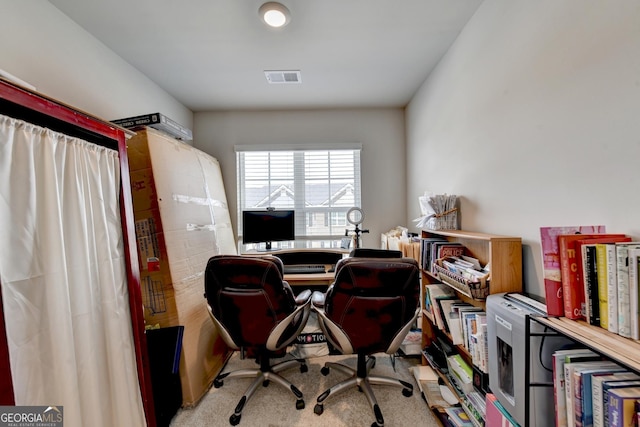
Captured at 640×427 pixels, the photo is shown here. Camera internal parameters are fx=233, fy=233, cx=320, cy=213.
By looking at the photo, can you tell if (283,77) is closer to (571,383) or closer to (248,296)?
(248,296)

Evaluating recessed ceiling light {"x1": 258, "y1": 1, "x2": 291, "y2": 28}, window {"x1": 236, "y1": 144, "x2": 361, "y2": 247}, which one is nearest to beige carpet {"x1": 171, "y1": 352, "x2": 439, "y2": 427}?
window {"x1": 236, "y1": 144, "x2": 361, "y2": 247}

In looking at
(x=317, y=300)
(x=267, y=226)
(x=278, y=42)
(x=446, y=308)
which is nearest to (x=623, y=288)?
(x=446, y=308)

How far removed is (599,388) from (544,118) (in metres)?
1.07

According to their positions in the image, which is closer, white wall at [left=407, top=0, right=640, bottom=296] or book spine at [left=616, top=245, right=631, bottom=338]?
book spine at [left=616, top=245, right=631, bottom=338]

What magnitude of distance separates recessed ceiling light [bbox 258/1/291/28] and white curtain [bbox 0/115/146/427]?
1.27 meters

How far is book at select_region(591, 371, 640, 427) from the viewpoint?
66 cm

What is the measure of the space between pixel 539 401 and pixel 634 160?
90 cm

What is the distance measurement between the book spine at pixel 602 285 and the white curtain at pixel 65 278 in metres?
1.91

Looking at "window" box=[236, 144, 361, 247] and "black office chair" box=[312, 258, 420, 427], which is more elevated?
"window" box=[236, 144, 361, 247]

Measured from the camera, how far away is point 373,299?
1402 millimetres

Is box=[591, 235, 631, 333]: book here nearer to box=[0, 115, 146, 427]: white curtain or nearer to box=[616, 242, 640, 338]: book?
box=[616, 242, 640, 338]: book

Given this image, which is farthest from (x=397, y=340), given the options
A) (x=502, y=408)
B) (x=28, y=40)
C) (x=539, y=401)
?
(x=28, y=40)

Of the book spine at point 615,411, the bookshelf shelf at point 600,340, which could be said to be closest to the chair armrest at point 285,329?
the bookshelf shelf at point 600,340

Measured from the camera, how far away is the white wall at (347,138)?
3.05m
